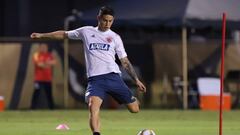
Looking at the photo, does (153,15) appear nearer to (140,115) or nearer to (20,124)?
(140,115)

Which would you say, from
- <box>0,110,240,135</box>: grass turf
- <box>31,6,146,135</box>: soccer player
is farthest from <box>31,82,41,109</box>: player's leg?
<box>31,6,146,135</box>: soccer player

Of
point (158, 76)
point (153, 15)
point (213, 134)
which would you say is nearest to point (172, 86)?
point (158, 76)

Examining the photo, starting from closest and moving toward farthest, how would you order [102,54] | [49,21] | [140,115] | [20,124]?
[102,54], [20,124], [140,115], [49,21]

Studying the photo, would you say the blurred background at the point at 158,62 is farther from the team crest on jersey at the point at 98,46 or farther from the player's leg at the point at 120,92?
the team crest on jersey at the point at 98,46

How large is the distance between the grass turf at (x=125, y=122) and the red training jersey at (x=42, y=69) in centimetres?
204

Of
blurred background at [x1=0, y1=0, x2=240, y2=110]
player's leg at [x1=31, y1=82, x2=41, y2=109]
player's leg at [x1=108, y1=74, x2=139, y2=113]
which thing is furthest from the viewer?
blurred background at [x1=0, y1=0, x2=240, y2=110]

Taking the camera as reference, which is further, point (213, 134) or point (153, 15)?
point (153, 15)

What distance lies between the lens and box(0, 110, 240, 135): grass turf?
19.0 meters

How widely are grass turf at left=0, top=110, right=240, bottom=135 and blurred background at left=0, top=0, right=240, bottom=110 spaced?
2.66 metres

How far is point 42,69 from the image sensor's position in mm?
30266

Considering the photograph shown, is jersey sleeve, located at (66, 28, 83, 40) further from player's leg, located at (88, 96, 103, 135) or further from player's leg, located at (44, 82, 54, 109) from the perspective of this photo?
player's leg, located at (44, 82, 54, 109)

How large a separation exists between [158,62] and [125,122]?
376 inches

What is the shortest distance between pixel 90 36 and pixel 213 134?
378cm

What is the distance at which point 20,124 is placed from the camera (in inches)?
854
